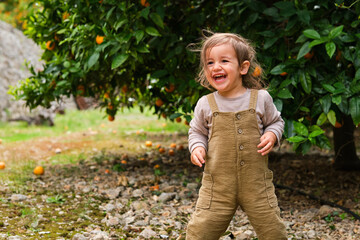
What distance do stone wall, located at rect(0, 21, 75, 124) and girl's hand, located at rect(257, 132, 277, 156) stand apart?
676 cm

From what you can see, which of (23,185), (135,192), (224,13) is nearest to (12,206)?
(23,185)

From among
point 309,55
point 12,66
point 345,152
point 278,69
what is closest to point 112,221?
point 278,69

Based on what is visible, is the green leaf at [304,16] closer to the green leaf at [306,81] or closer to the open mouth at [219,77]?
the green leaf at [306,81]

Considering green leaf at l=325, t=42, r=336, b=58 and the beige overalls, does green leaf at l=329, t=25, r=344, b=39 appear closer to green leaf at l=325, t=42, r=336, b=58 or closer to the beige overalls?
green leaf at l=325, t=42, r=336, b=58

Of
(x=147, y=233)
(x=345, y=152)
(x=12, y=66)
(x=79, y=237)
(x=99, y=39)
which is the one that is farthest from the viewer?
(x=12, y=66)

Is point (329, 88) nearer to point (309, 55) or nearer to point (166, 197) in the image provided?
point (309, 55)

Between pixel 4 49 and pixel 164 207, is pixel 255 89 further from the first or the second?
pixel 4 49

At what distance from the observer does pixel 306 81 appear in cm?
267

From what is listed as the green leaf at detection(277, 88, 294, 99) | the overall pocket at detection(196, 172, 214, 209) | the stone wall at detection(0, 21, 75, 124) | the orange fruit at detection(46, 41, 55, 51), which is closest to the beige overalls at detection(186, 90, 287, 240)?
the overall pocket at detection(196, 172, 214, 209)

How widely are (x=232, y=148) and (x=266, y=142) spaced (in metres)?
0.17

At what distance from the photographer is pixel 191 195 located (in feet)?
11.2

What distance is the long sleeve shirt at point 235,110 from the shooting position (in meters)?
1.98

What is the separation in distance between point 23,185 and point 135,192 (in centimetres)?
106

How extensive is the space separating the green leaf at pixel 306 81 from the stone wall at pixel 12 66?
6.31m
